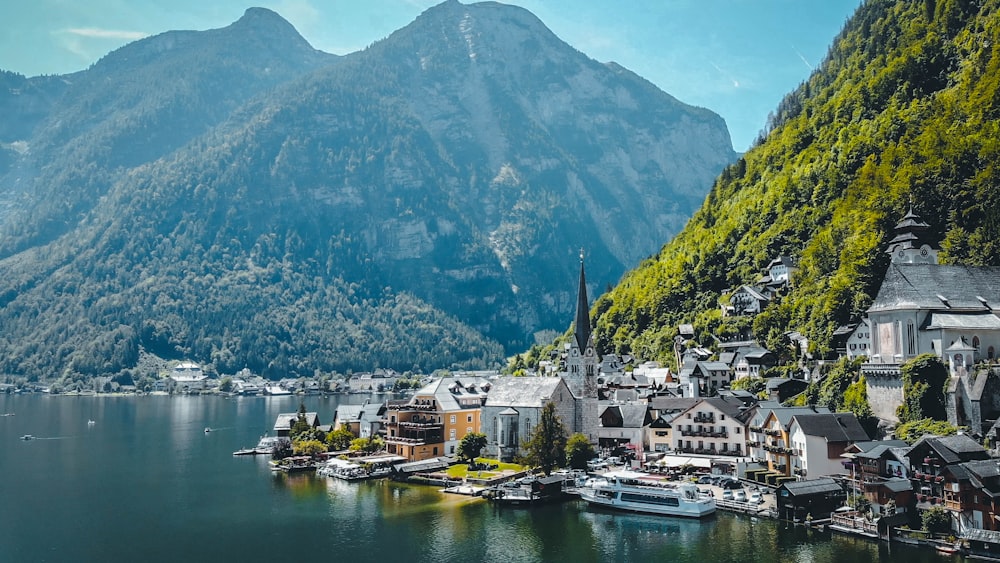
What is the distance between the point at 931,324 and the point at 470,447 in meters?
45.9

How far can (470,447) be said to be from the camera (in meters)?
83.6

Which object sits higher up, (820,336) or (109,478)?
(820,336)

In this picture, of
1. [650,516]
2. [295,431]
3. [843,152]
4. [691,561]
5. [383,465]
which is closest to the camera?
[691,561]

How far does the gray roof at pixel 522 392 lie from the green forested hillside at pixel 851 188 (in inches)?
1209

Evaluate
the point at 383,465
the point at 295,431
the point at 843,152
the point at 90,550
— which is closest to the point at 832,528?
the point at 383,465

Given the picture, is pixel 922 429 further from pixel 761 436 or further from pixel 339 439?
pixel 339 439

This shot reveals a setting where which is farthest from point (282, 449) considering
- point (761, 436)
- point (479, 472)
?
point (761, 436)

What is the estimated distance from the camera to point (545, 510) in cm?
6366

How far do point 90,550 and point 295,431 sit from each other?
4590cm

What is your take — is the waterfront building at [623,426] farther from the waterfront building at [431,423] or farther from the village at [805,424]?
the waterfront building at [431,423]

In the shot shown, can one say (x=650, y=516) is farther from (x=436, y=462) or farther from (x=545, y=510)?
(x=436, y=462)

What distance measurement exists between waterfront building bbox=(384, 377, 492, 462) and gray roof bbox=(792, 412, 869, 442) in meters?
38.2

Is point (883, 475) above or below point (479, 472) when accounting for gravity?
above

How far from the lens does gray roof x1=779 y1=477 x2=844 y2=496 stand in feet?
185
